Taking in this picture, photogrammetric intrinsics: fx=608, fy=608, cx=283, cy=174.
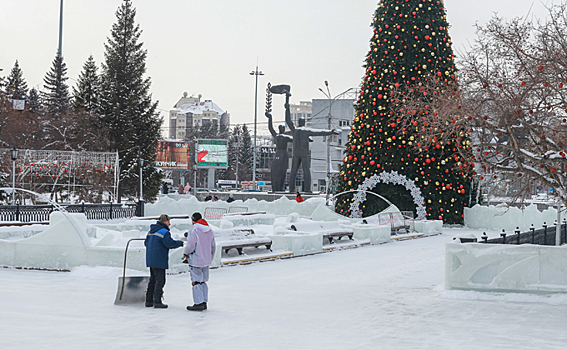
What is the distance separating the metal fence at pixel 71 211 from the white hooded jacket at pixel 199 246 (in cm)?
1688

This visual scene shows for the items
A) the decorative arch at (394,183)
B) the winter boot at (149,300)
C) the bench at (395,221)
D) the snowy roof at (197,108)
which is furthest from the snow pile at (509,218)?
the snowy roof at (197,108)

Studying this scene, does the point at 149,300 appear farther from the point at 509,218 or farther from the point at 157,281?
the point at 509,218

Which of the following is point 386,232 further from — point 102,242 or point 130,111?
point 130,111

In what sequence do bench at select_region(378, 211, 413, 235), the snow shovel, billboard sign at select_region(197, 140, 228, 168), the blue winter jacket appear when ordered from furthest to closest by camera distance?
billboard sign at select_region(197, 140, 228, 168) < bench at select_region(378, 211, 413, 235) < the snow shovel < the blue winter jacket

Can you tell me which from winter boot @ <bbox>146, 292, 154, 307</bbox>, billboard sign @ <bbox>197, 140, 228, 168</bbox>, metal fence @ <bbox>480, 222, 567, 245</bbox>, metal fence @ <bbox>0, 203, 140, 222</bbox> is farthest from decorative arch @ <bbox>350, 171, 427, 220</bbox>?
billboard sign @ <bbox>197, 140, 228, 168</bbox>

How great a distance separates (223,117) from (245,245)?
155588 mm

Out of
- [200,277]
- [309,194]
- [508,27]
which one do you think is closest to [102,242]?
[200,277]

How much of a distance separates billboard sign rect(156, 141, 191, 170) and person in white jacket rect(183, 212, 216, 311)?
66929 millimetres

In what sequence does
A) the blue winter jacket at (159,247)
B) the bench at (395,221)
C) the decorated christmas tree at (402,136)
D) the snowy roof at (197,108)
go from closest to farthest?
the blue winter jacket at (159,247)
the bench at (395,221)
the decorated christmas tree at (402,136)
the snowy roof at (197,108)

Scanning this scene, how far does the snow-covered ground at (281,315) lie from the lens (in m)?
7.37

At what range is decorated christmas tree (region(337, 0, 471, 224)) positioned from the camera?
95.6 feet

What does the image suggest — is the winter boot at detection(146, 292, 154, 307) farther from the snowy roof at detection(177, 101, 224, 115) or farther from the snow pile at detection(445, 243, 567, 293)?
the snowy roof at detection(177, 101, 224, 115)

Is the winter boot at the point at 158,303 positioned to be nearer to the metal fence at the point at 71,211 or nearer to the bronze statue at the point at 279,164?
the metal fence at the point at 71,211

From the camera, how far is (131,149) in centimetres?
4762
